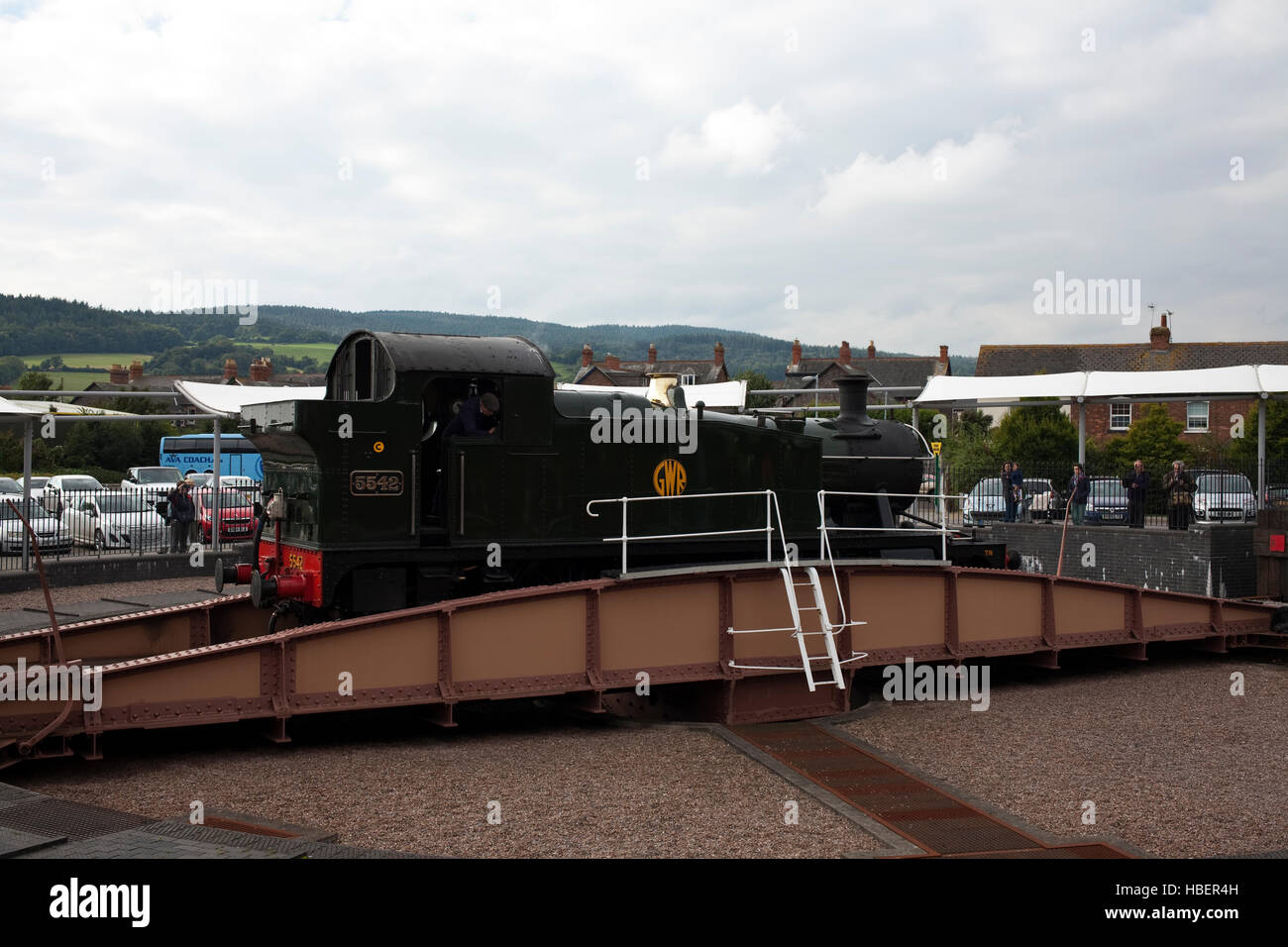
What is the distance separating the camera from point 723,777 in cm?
936

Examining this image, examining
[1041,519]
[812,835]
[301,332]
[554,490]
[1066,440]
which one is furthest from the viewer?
[301,332]

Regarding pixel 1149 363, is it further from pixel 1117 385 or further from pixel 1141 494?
pixel 1141 494

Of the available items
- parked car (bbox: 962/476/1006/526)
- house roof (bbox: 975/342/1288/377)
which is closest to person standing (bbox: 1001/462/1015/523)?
parked car (bbox: 962/476/1006/526)

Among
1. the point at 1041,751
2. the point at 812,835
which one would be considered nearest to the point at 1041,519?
the point at 1041,751

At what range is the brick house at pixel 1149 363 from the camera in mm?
54031

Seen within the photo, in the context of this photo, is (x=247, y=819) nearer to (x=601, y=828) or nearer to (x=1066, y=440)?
(x=601, y=828)

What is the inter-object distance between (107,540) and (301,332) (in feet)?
474

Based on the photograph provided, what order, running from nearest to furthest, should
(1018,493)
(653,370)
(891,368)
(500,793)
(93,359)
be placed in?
1. (500,793)
2. (1018,493)
3. (653,370)
4. (891,368)
5. (93,359)

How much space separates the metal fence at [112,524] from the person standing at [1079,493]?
1709 cm

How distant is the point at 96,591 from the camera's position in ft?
69.8

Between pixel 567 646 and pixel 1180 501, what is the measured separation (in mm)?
14385

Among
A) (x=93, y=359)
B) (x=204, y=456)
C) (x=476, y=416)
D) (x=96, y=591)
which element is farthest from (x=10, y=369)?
(x=476, y=416)

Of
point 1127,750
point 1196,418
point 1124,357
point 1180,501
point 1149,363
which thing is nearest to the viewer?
point 1127,750

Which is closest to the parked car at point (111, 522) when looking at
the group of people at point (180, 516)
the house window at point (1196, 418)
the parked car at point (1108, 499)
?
the group of people at point (180, 516)
